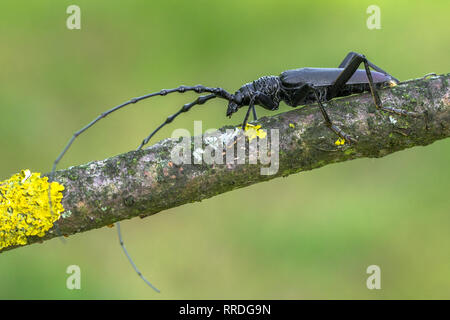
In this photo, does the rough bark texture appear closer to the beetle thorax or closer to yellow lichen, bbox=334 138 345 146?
yellow lichen, bbox=334 138 345 146

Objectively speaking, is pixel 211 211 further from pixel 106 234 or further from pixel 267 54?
pixel 267 54

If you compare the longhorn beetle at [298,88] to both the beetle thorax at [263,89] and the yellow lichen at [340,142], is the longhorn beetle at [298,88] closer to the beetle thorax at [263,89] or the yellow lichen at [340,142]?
the beetle thorax at [263,89]

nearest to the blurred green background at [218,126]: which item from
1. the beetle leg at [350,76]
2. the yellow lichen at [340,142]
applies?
the beetle leg at [350,76]

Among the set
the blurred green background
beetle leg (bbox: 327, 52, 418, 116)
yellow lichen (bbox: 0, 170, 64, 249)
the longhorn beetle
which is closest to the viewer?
yellow lichen (bbox: 0, 170, 64, 249)

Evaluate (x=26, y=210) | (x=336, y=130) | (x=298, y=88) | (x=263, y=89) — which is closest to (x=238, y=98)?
(x=263, y=89)

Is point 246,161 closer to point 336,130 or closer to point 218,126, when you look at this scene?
A: point 336,130

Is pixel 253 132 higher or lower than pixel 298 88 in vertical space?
lower

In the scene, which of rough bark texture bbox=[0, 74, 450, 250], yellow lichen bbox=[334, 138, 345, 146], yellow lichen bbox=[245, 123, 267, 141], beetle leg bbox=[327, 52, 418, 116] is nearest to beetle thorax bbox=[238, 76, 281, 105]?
beetle leg bbox=[327, 52, 418, 116]
